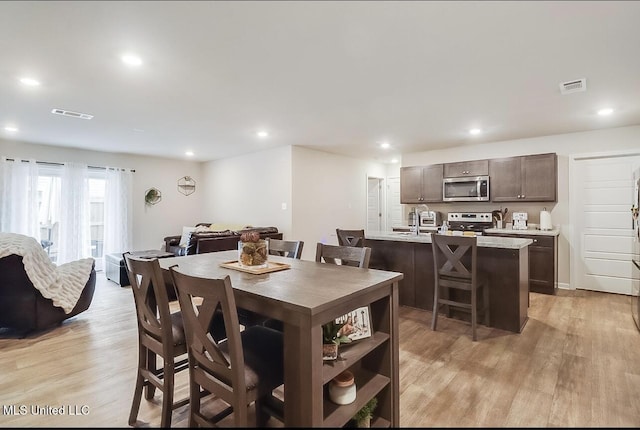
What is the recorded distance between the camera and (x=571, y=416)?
70 centimetres

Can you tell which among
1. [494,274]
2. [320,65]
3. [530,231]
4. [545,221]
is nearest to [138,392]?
[320,65]

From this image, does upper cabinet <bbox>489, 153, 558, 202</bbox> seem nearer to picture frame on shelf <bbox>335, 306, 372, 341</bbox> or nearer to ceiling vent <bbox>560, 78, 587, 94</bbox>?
ceiling vent <bbox>560, 78, 587, 94</bbox>

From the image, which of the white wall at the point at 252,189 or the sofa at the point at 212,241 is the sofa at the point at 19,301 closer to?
the sofa at the point at 212,241

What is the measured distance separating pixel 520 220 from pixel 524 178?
25.6 inches

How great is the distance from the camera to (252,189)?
20.6 ft

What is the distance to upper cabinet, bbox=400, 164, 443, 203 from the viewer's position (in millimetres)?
5660

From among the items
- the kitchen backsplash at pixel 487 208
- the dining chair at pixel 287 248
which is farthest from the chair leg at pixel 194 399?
the kitchen backsplash at pixel 487 208

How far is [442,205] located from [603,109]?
106 inches

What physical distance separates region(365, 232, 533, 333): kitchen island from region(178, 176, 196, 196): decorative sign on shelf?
530cm

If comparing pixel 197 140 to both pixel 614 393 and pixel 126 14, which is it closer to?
pixel 126 14

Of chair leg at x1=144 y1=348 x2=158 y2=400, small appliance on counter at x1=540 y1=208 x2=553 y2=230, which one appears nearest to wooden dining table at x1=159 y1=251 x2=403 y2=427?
chair leg at x1=144 y1=348 x2=158 y2=400

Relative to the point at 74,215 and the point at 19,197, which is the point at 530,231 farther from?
the point at 19,197

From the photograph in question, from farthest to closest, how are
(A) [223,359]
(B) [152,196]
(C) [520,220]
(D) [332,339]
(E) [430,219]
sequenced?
(B) [152,196]
(E) [430,219]
(C) [520,220]
(D) [332,339]
(A) [223,359]

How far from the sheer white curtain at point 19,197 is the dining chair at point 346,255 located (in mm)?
5615
